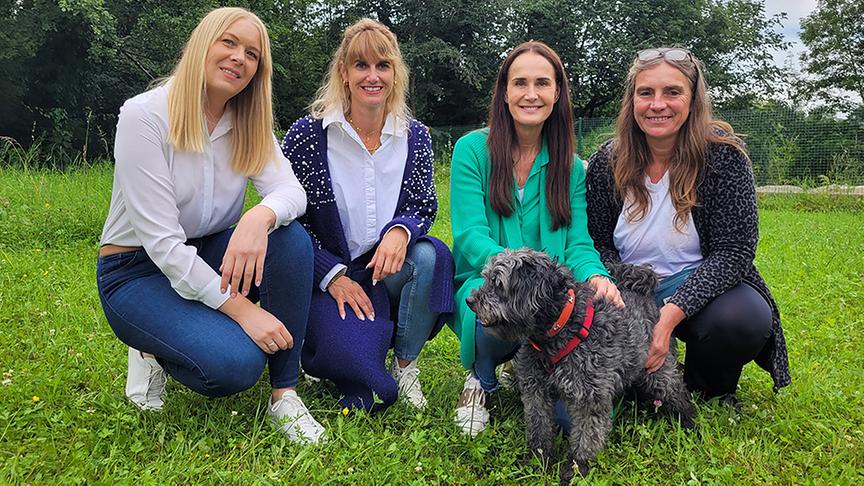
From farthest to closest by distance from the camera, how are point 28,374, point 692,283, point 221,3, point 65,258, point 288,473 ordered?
1. point 221,3
2. point 65,258
3. point 28,374
4. point 692,283
5. point 288,473

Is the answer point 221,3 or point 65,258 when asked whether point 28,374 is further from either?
point 221,3

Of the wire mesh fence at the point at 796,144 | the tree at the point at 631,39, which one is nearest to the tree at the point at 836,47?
the tree at the point at 631,39

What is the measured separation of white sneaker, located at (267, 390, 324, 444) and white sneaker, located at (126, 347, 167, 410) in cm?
54

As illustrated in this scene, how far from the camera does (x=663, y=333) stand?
9.57 feet

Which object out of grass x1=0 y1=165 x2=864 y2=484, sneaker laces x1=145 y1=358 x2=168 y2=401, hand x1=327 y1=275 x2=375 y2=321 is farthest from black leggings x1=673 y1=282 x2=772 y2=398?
sneaker laces x1=145 y1=358 x2=168 y2=401

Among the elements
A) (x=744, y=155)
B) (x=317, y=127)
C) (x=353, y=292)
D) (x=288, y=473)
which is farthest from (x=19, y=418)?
(x=744, y=155)

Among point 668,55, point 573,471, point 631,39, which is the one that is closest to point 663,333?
point 573,471

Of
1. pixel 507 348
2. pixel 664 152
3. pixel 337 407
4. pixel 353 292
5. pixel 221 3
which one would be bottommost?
pixel 337 407

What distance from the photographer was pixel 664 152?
322 cm

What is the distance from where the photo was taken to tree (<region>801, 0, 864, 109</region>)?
89.2ft

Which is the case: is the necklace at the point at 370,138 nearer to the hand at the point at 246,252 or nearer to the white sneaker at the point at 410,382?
the hand at the point at 246,252

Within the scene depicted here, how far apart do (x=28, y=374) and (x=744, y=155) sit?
3.67 metres

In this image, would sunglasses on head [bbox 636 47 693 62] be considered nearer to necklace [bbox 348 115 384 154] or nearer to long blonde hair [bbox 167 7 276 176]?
necklace [bbox 348 115 384 154]

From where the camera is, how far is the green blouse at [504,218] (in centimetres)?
324
